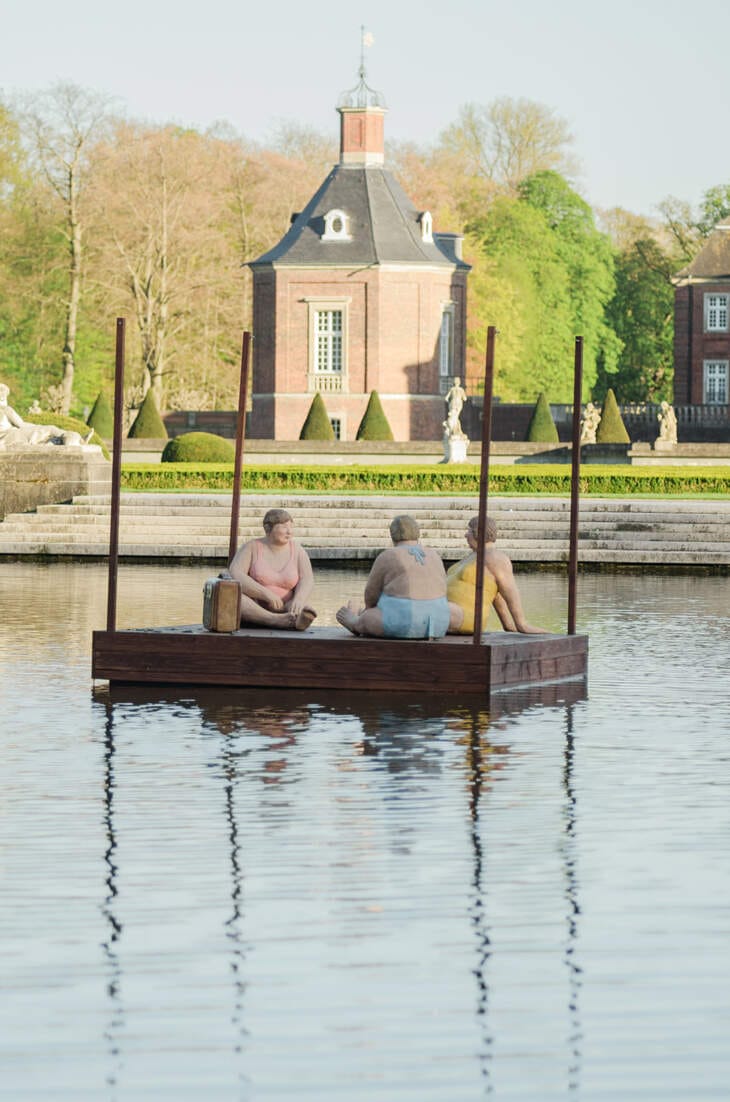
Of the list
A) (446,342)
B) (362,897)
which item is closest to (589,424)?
(446,342)

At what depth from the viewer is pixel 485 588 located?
13867 mm

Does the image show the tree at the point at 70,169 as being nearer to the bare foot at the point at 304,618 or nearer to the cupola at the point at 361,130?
the cupola at the point at 361,130

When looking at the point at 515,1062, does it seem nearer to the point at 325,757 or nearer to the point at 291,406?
the point at 325,757

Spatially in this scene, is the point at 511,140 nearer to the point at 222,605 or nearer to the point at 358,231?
the point at 358,231

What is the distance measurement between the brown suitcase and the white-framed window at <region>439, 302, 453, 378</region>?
183 ft

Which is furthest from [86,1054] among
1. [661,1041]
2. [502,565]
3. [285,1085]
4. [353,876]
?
[502,565]

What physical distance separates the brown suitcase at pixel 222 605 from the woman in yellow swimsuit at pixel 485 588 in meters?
1.43

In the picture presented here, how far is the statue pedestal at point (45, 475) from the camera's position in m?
30.8

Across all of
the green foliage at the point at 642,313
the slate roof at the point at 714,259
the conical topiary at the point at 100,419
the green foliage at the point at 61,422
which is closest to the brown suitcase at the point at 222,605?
the green foliage at the point at 61,422

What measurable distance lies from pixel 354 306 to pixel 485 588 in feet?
180

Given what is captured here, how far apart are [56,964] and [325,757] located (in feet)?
13.6

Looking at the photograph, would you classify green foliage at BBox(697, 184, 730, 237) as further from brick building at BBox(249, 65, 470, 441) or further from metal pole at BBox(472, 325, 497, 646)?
metal pole at BBox(472, 325, 497, 646)

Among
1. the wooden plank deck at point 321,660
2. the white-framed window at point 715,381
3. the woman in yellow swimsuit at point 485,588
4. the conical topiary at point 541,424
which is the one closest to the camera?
the wooden plank deck at point 321,660

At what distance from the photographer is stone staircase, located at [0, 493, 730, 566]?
27.3m
